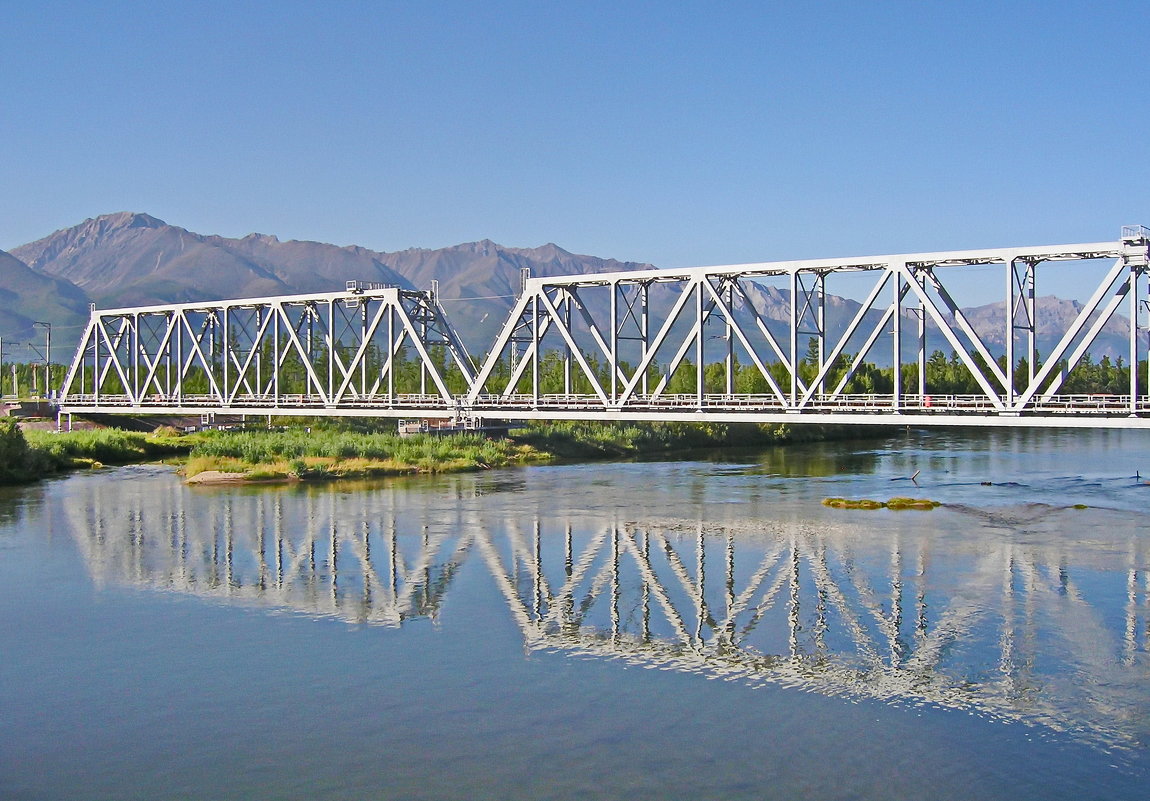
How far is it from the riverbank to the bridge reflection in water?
15741 millimetres

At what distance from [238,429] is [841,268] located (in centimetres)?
6037

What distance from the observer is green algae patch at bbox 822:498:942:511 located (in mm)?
49875

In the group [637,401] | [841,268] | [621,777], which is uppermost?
[841,268]

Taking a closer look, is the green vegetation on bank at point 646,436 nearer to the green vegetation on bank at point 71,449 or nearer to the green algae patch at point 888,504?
the green vegetation on bank at point 71,449

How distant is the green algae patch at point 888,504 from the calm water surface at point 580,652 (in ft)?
4.03

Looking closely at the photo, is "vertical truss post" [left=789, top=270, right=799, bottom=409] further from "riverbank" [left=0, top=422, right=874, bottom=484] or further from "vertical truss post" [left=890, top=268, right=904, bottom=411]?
"riverbank" [left=0, top=422, right=874, bottom=484]

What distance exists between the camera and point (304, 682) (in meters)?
25.3

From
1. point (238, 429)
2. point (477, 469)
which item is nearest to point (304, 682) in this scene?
point (477, 469)

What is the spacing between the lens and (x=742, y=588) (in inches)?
Result: 1356

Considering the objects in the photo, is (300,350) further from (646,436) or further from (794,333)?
(794,333)

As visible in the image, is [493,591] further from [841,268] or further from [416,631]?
[841,268]

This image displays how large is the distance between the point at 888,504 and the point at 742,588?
18458 mm

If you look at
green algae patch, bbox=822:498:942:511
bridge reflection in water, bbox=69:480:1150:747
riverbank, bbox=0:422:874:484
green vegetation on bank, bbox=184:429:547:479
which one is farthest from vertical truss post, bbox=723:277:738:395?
green vegetation on bank, bbox=184:429:547:479

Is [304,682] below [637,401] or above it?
below
